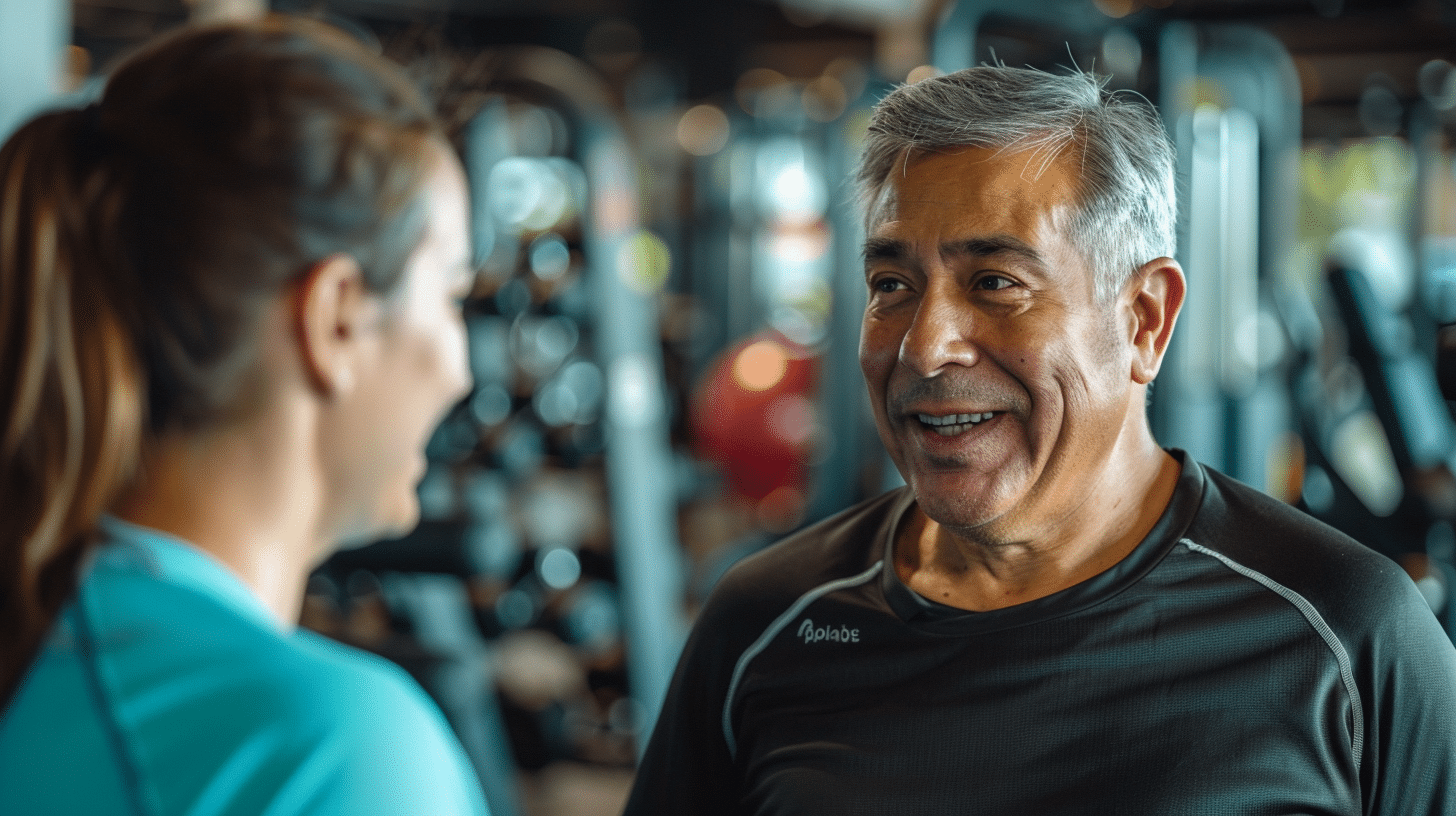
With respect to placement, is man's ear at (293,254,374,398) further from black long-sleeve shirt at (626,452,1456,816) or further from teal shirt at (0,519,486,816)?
black long-sleeve shirt at (626,452,1456,816)

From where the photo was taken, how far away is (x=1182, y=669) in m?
1.20

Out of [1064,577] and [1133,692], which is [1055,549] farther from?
[1133,692]

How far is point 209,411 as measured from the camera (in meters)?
0.90

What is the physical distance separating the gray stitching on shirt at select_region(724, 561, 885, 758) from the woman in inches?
19.4

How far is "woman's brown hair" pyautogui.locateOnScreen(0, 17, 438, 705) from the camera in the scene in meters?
0.85

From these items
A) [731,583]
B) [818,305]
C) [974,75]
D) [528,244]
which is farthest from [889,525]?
[818,305]

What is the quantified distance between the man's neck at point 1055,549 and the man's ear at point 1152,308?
0.36 feet

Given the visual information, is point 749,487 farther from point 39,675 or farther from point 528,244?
point 39,675

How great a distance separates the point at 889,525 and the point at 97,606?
0.86m

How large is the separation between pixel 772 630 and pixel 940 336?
39cm

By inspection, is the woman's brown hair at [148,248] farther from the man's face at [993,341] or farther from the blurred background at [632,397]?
the blurred background at [632,397]

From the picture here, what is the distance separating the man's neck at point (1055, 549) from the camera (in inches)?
50.9

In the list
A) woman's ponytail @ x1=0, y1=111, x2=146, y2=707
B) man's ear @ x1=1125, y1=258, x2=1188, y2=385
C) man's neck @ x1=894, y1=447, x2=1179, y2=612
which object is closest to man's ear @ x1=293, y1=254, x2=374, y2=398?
woman's ponytail @ x1=0, y1=111, x2=146, y2=707

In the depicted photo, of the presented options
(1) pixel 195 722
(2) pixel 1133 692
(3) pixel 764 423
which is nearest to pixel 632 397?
(3) pixel 764 423
